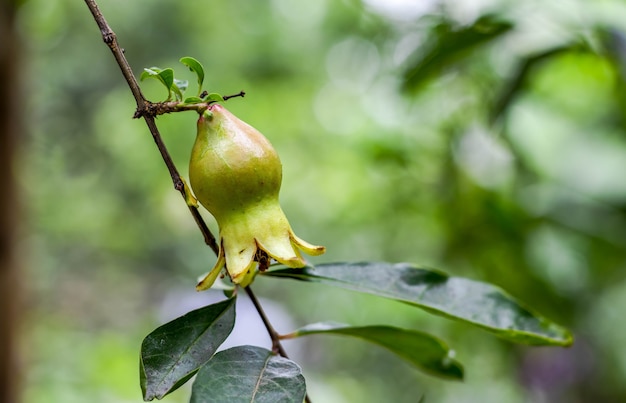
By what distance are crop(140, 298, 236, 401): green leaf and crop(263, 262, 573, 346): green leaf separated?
0.24ft

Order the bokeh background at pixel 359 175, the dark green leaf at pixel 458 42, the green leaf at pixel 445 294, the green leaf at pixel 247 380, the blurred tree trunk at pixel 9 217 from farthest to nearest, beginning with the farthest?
the blurred tree trunk at pixel 9 217, the bokeh background at pixel 359 175, the dark green leaf at pixel 458 42, the green leaf at pixel 445 294, the green leaf at pixel 247 380

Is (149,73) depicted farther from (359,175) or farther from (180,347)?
(359,175)

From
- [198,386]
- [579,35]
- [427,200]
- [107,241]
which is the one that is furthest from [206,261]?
[198,386]

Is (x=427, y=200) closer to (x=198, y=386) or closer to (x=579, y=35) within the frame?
(x=579, y=35)

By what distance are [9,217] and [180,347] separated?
1.36 meters

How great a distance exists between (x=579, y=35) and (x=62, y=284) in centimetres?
362

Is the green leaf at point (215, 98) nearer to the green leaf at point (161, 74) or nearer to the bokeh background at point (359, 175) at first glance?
the green leaf at point (161, 74)

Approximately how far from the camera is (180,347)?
41cm

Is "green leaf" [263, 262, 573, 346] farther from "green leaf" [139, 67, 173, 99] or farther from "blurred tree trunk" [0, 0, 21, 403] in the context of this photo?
"blurred tree trunk" [0, 0, 21, 403]

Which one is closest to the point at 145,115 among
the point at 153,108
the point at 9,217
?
the point at 153,108

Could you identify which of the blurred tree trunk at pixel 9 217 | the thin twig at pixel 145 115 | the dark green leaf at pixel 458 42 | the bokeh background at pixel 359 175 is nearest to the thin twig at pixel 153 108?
the thin twig at pixel 145 115

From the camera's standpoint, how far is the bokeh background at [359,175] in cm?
113

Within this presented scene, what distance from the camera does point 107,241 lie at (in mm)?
3418

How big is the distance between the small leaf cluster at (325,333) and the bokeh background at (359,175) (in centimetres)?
11
